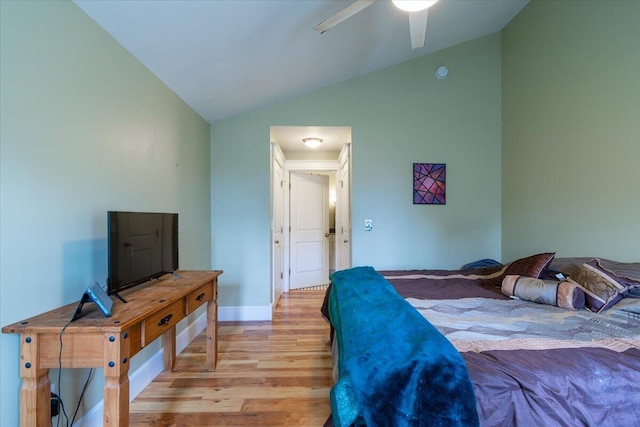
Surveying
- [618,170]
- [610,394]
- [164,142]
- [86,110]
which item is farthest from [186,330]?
[618,170]

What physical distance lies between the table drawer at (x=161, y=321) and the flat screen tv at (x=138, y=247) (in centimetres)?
24

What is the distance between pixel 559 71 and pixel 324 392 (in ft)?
10.6

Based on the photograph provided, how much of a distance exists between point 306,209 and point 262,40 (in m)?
3.07

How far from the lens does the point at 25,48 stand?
1192mm

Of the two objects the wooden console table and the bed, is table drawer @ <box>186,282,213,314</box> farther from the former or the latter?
the bed

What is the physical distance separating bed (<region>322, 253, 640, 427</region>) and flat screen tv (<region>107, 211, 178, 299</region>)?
1167 millimetres

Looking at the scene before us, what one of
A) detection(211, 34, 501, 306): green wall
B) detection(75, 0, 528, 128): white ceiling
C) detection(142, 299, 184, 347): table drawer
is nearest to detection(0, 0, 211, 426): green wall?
detection(75, 0, 528, 128): white ceiling

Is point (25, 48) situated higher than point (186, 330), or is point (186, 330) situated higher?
point (25, 48)

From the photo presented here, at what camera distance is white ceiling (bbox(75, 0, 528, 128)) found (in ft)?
5.50

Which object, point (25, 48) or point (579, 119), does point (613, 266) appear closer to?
point (579, 119)

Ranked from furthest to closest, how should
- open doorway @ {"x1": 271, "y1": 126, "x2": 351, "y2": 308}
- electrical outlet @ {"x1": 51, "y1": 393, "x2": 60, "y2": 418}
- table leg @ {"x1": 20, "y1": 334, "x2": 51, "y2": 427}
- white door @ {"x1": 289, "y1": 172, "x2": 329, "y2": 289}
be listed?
white door @ {"x1": 289, "y1": 172, "x2": 329, "y2": 289} < open doorway @ {"x1": 271, "y1": 126, "x2": 351, "y2": 308} < electrical outlet @ {"x1": 51, "y1": 393, "x2": 60, "y2": 418} < table leg @ {"x1": 20, "y1": 334, "x2": 51, "y2": 427}

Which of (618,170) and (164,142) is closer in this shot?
(618,170)

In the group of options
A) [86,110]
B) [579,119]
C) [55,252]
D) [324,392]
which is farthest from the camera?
[579,119]

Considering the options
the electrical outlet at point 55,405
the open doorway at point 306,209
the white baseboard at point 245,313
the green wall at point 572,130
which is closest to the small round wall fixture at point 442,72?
the green wall at point 572,130
